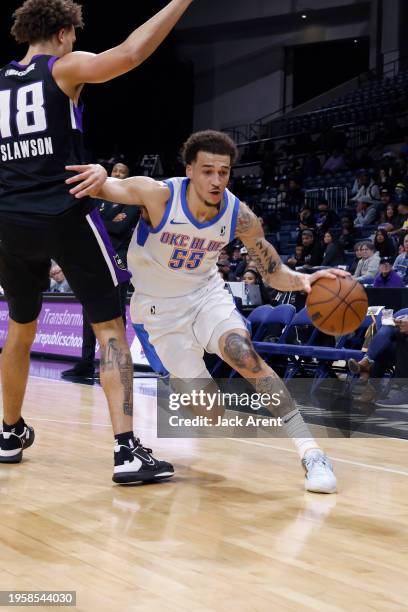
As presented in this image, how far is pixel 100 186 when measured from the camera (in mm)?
3500

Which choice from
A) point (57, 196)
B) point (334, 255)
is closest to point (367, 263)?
point (334, 255)

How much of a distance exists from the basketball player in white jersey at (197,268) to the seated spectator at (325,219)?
10268 millimetres

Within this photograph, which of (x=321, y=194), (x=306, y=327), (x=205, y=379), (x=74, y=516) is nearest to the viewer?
(x=74, y=516)

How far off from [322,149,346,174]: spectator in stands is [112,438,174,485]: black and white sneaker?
14.8m

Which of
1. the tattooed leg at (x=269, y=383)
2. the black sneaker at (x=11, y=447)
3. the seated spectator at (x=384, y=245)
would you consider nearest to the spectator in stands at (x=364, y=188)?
the seated spectator at (x=384, y=245)

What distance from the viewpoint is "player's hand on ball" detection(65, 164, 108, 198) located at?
3.45 meters

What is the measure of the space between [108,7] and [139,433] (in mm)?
19520

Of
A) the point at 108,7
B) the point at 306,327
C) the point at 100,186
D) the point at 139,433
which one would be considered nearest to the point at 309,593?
the point at 100,186

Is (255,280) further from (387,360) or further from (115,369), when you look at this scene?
(115,369)

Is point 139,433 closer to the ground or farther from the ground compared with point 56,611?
closer to the ground

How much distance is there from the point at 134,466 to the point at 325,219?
11673 millimetres

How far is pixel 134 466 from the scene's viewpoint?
144 inches

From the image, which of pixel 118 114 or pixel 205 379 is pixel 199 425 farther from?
pixel 118 114

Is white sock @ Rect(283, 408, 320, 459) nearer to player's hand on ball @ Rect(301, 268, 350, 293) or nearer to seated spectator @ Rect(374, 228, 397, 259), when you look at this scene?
player's hand on ball @ Rect(301, 268, 350, 293)
